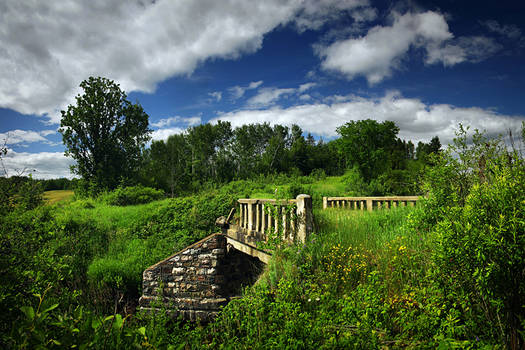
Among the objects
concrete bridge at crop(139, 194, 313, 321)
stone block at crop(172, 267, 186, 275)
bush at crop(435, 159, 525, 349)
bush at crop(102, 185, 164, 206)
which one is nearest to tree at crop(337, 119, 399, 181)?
concrete bridge at crop(139, 194, 313, 321)

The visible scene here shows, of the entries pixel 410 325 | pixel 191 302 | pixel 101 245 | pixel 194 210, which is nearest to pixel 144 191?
pixel 101 245

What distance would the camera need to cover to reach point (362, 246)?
17.6 feet

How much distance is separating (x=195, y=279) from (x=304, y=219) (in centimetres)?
652

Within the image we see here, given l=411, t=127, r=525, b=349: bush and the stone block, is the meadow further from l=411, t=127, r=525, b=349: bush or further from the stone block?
the stone block

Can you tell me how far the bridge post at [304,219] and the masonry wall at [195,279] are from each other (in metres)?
4.87

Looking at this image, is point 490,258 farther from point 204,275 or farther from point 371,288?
point 204,275

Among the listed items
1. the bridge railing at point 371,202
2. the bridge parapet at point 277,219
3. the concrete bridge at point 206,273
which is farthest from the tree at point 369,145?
the bridge parapet at point 277,219

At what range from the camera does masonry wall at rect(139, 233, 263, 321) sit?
10.2 m

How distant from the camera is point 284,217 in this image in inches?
265

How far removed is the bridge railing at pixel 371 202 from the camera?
872cm

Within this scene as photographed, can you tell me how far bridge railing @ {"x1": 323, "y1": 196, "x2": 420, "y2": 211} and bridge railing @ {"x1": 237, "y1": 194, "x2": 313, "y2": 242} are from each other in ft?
12.1

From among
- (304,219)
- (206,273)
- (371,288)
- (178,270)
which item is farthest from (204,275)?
(371,288)

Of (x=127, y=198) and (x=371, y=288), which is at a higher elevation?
(x=127, y=198)

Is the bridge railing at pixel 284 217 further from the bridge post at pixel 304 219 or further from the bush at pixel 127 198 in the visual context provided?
the bush at pixel 127 198
